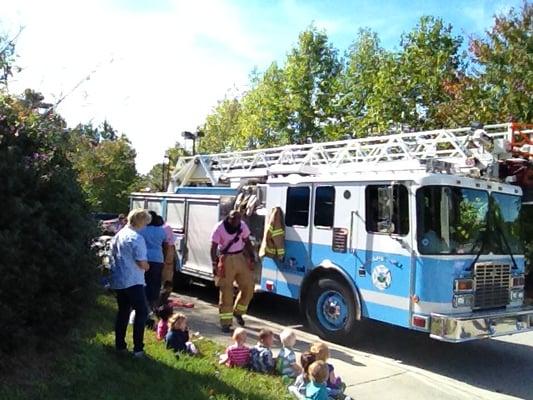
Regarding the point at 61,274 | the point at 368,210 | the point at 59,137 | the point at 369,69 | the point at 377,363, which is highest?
the point at 369,69

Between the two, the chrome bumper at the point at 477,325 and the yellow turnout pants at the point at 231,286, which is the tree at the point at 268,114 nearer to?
the yellow turnout pants at the point at 231,286

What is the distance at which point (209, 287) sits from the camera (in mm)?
12516

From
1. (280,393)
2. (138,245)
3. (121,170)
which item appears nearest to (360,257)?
(280,393)

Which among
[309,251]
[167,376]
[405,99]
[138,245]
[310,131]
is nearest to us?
[167,376]

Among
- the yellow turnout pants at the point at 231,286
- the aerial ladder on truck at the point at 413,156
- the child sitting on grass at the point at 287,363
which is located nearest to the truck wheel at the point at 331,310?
the yellow turnout pants at the point at 231,286

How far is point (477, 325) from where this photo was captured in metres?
6.84

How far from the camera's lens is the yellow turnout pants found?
820cm

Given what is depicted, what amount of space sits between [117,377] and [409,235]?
3.77 metres

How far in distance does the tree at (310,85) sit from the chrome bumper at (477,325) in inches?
767

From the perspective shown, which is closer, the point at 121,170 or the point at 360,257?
the point at 360,257

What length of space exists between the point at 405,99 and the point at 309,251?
13.7 metres

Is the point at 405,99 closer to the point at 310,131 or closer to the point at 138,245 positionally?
the point at 310,131

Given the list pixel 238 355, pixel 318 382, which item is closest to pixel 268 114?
pixel 238 355

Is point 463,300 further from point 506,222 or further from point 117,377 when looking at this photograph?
point 117,377
